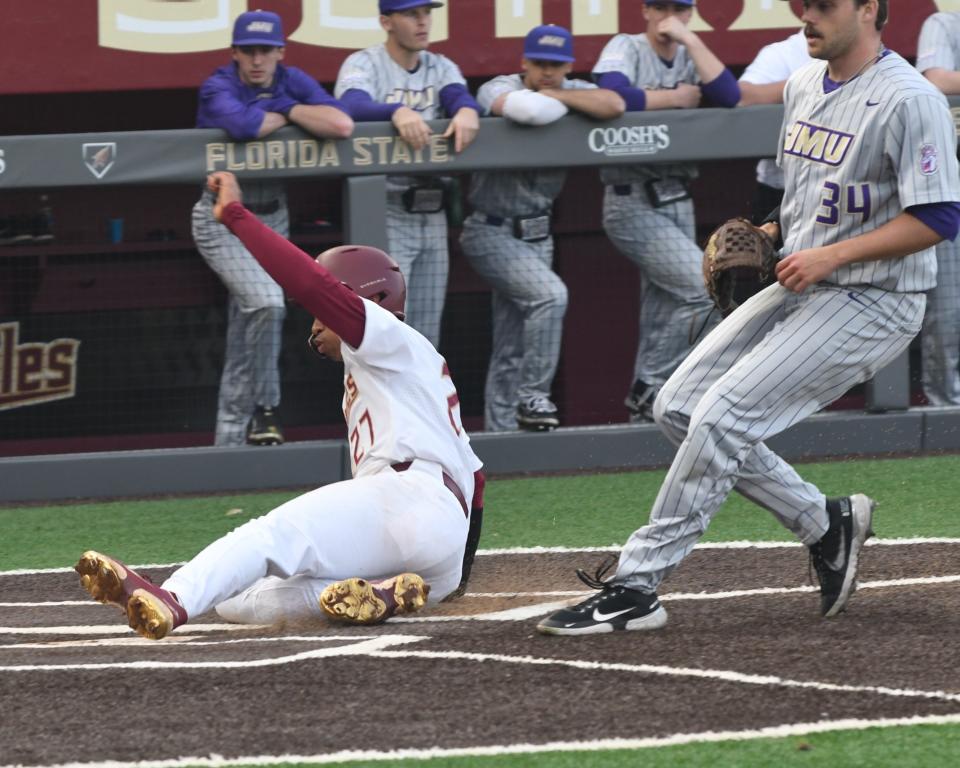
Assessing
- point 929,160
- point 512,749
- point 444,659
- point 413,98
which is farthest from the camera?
point 413,98

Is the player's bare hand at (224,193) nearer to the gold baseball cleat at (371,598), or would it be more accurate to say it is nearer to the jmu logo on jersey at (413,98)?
the gold baseball cleat at (371,598)

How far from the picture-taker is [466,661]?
3.96 m

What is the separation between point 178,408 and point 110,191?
3.60 feet

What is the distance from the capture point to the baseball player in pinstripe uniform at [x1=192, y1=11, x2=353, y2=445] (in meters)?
6.97

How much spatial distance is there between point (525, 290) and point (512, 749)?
13.7ft

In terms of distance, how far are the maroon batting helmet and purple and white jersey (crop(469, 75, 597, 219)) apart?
2.41 m

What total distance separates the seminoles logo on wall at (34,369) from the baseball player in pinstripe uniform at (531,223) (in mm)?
1924

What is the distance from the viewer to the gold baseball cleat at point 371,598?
176 inches

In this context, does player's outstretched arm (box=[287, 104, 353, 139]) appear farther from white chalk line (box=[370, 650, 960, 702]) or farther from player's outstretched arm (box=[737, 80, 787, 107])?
white chalk line (box=[370, 650, 960, 702])

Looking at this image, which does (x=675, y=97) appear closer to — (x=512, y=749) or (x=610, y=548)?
(x=610, y=548)

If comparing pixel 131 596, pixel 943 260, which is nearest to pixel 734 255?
pixel 131 596

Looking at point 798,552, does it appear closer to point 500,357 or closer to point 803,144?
point 803,144

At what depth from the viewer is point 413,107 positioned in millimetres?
7273

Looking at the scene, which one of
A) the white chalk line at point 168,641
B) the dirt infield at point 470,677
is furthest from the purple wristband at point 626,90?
the white chalk line at point 168,641
